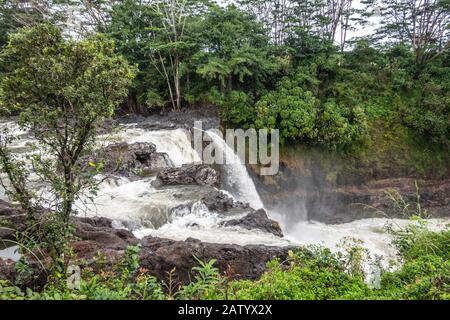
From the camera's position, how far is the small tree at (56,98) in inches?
138

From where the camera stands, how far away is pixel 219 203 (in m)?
8.48

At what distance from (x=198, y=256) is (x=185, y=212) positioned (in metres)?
2.86

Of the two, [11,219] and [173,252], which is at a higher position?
[11,219]

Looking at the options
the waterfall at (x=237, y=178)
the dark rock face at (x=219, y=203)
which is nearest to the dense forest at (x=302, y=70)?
the waterfall at (x=237, y=178)

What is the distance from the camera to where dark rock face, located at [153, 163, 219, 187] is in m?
9.95

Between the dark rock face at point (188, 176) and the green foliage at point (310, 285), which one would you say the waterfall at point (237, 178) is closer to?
the dark rock face at point (188, 176)

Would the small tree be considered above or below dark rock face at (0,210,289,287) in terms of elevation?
above

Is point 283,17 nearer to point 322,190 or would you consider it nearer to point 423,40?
point 423,40

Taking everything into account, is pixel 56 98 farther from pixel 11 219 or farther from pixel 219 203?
pixel 219 203

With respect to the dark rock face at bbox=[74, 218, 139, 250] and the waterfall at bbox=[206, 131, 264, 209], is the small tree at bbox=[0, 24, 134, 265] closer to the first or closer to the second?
the dark rock face at bbox=[74, 218, 139, 250]

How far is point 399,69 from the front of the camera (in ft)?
52.2

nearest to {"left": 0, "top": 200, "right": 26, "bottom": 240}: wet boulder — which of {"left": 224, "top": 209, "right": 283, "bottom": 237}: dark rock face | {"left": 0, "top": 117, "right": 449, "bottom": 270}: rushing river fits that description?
{"left": 0, "top": 117, "right": 449, "bottom": 270}: rushing river

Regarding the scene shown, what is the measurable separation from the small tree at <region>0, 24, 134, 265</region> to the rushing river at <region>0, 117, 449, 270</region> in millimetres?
484

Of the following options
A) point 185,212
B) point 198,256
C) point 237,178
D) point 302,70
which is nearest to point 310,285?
point 198,256
